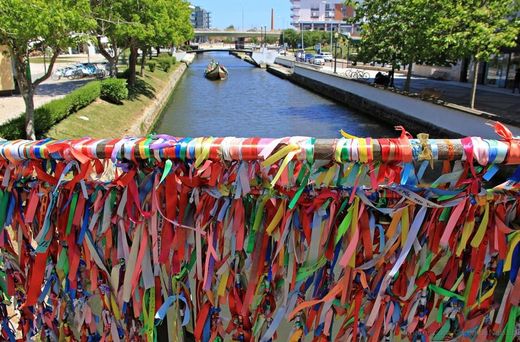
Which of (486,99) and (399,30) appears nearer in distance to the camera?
(399,30)

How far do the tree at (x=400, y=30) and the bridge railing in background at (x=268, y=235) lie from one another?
1797cm

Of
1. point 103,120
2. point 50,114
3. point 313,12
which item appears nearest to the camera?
point 50,114

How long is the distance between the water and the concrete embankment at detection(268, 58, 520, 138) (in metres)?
0.73

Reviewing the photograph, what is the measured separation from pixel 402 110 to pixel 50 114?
1663cm

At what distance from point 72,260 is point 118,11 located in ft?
82.6

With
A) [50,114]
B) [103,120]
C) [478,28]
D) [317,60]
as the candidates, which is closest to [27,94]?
[50,114]

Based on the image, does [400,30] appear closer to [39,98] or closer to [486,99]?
[486,99]

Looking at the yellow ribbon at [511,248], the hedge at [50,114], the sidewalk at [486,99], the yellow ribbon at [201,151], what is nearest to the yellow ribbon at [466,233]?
the yellow ribbon at [511,248]

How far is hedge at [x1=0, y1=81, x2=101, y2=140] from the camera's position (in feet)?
42.1

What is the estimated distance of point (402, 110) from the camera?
24.1m

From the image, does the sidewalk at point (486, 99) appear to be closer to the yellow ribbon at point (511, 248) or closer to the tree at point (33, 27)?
the tree at point (33, 27)

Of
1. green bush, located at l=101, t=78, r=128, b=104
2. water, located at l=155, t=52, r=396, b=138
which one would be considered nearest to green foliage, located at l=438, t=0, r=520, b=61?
water, located at l=155, t=52, r=396, b=138

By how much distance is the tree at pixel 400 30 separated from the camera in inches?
770

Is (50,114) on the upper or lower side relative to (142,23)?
lower
